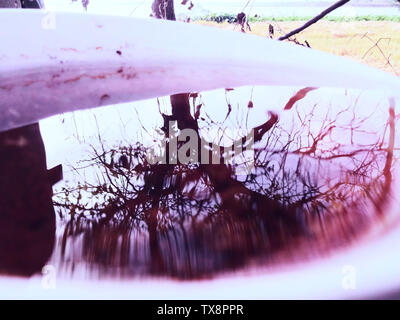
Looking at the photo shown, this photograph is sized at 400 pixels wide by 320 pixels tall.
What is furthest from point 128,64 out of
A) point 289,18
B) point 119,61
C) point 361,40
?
point 361,40

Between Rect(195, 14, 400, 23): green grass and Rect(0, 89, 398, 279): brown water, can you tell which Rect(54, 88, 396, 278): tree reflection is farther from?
Rect(195, 14, 400, 23): green grass

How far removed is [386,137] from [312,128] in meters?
0.14

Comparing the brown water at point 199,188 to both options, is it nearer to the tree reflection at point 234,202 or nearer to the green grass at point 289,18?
the tree reflection at point 234,202

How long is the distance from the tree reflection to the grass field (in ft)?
0.36

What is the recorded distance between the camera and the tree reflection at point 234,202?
45 cm

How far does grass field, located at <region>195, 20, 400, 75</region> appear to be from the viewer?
29.5 inches

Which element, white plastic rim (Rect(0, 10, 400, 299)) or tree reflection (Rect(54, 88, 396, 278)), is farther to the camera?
white plastic rim (Rect(0, 10, 400, 299))

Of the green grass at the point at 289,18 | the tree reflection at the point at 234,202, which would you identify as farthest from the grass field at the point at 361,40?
the tree reflection at the point at 234,202

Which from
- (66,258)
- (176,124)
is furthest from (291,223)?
(176,124)

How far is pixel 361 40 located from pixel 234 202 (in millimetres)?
458

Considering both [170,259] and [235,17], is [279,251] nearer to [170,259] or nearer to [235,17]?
[170,259]

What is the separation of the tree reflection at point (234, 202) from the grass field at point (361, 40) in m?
0.11

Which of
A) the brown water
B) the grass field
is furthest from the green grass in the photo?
the brown water

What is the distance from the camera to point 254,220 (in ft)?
1.70
